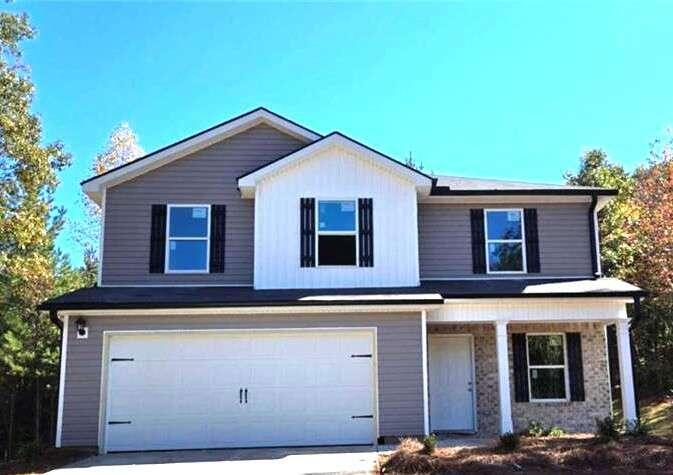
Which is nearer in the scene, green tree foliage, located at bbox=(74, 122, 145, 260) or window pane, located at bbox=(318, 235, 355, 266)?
window pane, located at bbox=(318, 235, 355, 266)

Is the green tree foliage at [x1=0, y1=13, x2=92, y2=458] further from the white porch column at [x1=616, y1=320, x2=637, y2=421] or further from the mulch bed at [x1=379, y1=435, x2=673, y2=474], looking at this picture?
the white porch column at [x1=616, y1=320, x2=637, y2=421]

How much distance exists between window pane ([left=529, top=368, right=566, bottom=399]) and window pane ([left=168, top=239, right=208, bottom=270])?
8.07m

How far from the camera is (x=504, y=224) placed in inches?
626

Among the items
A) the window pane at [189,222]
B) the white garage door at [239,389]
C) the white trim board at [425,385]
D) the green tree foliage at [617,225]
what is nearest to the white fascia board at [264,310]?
the white trim board at [425,385]

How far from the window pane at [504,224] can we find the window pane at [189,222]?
6.73m

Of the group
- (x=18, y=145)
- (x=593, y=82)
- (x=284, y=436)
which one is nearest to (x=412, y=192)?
(x=284, y=436)

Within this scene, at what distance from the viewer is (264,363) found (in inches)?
523

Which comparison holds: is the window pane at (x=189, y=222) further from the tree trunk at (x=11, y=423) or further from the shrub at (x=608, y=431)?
the tree trunk at (x=11, y=423)

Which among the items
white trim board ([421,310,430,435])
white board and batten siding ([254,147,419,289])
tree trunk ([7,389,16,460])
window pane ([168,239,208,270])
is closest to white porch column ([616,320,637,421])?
white trim board ([421,310,430,435])

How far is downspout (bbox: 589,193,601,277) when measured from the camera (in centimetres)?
1558

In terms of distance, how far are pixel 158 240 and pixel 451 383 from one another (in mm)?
7525

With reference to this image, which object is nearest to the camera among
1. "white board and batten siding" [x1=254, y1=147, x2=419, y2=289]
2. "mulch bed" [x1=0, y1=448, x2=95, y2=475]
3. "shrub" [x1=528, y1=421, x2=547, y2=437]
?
"mulch bed" [x1=0, y1=448, x2=95, y2=475]

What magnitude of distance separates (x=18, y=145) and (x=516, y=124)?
15.9 metres

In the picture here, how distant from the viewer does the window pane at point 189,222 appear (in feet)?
50.0
